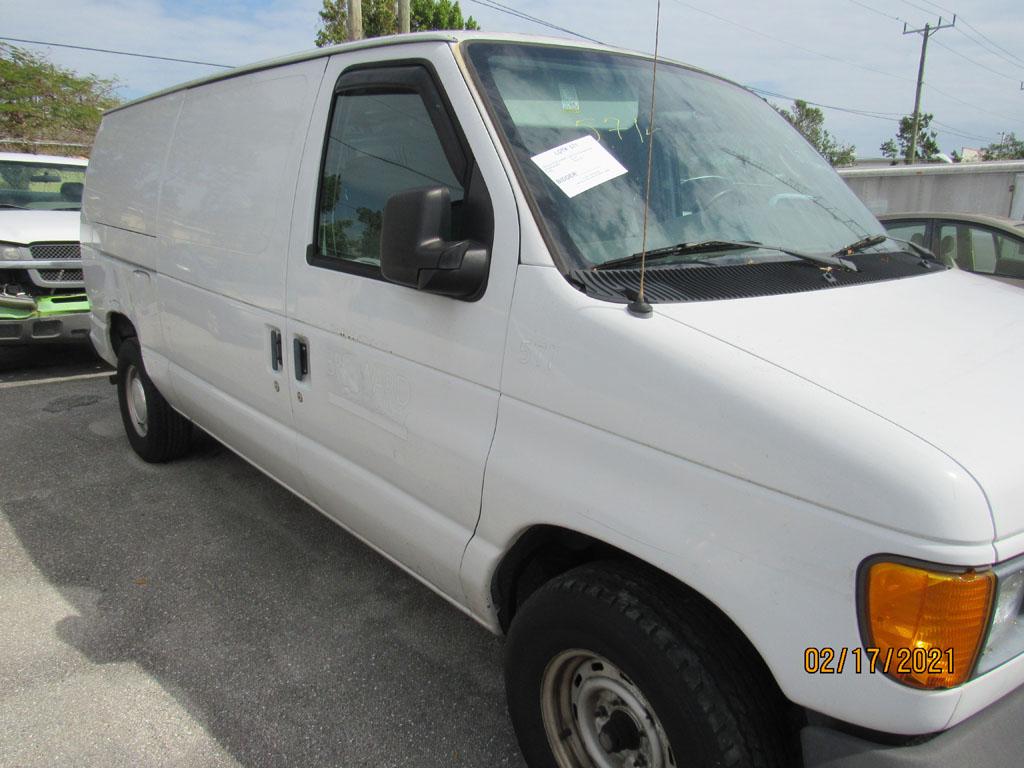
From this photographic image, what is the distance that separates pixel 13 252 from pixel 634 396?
22.3ft

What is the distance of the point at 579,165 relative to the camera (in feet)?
7.06

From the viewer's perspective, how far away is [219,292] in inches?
132

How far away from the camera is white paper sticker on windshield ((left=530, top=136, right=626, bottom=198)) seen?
82.7 inches

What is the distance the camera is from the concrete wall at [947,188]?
47.9 ft

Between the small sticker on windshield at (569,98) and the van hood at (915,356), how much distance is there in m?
0.83

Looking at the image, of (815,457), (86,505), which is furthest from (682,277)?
(86,505)

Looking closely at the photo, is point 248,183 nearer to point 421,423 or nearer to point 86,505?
point 421,423

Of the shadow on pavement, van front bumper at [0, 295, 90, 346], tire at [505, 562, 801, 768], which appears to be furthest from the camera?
the shadow on pavement

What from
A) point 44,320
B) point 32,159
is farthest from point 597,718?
point 32,159

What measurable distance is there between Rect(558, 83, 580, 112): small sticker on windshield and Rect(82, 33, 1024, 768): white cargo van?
0.10 ft

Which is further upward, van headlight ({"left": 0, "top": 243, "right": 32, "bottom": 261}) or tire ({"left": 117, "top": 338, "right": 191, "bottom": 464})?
van headlight ({"left": 0, "top": 243, "right": 32, "bottom": 261})

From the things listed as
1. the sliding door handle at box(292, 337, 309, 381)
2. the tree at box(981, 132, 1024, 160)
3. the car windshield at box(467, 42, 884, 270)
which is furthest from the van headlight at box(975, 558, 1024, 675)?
the tree at box(981, 132, 1024, 160)

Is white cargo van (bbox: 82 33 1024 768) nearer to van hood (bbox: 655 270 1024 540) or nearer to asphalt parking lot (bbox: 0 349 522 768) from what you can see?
van hood (bbox: 655 270 1024 540)

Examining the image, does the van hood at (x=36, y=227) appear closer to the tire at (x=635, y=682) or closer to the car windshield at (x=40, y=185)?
the car windshield at (x=40, y=185)
